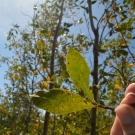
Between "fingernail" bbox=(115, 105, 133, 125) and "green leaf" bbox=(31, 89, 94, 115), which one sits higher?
"green leaf" bbox=(31, 89, 94, 115)

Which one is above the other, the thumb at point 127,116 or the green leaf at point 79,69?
the green leaf at point 79,69

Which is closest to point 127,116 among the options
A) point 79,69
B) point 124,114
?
point 124,114

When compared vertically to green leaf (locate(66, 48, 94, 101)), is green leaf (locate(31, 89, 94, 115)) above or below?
below

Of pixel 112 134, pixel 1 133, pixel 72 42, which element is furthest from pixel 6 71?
pixel 112 134

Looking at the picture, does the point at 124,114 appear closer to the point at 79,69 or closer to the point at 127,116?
the point at 127,116

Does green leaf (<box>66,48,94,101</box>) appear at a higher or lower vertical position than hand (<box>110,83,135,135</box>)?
higher

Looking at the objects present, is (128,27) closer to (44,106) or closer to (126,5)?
(126,5)

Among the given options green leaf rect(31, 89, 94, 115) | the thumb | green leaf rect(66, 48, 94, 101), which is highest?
green leaf rect(66, 48, 94, 101)
